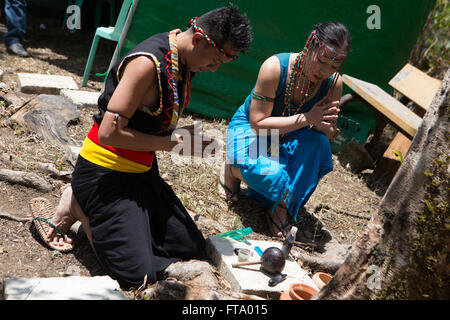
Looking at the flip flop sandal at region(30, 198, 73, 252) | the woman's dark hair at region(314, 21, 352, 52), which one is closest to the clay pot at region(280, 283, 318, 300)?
the flip flop sandal at region(30, 198, 73, 252)

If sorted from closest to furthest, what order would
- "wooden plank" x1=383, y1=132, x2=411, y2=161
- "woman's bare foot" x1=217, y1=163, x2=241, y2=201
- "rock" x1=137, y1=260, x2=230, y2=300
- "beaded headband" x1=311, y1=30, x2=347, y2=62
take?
"rock" x1=137, y1=260, x2=230, y2=300 < "beaded headband" x1=311, y1=30, x2=347, y2=62 < "woman's bare foot" x1=217, y1=163, x2=241, y2=201 < "wooden plank" x1=383, y1=132, x2=411, y2=161

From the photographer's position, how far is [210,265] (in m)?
2.99

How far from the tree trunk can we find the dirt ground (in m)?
1.47

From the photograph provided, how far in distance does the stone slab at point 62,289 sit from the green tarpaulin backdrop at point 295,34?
141 inches

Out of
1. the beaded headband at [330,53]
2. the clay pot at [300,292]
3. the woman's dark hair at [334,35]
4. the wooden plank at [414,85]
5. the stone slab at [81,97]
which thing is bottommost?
the stone slab at [81,97]

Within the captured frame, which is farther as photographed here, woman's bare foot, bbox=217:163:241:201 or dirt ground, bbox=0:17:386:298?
woman's bare foot, bbox=217:163:241:201

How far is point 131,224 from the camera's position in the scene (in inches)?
107

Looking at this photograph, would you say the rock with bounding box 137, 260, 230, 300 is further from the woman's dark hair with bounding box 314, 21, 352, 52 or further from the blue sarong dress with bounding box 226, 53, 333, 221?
the woman's dark hair with bounding box 314, 21, 352, 52

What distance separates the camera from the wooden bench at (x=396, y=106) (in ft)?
16.8

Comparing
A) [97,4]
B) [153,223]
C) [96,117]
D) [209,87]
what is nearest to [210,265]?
[153,223]

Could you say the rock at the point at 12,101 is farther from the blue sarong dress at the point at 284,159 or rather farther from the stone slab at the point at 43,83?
the blue sarong dress at the point at 284,159

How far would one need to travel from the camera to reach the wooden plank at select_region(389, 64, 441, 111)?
233 inches

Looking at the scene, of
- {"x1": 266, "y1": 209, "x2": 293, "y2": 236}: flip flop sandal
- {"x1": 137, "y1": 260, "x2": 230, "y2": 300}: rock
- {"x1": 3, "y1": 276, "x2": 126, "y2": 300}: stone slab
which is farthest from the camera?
{"x1": 266, "y1": 209, "x2": 293, "y2": 236}: flip flop sandal

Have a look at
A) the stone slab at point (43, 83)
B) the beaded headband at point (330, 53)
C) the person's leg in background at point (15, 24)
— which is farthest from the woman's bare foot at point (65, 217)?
the person's leg in background at point (15, 24)
